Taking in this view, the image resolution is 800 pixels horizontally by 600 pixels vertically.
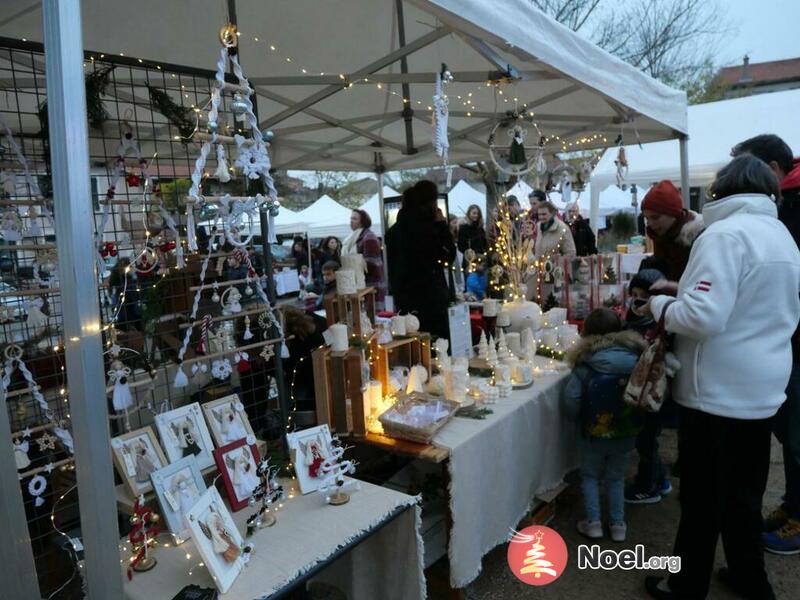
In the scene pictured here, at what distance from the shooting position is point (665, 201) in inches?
92.7

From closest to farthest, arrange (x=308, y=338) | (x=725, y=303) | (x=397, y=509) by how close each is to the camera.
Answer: (x=397, y=509) < (x=725, y=303) < (x=308, y=338)

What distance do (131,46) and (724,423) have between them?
3.24 metres

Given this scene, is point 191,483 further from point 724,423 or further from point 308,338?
point 724,423

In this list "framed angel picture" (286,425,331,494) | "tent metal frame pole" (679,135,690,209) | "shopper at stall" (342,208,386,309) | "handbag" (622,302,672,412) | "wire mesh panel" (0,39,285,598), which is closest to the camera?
"wire mesh panel" (0,39,285,598)

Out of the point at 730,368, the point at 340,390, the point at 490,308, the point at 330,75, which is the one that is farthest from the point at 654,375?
the point at 330,75

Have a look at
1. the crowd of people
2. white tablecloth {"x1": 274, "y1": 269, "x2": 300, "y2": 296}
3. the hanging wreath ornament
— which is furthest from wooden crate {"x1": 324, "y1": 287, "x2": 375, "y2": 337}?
white tablecloth {"x1": 274, "y1": 269, "x2": 300, "y2": 296}

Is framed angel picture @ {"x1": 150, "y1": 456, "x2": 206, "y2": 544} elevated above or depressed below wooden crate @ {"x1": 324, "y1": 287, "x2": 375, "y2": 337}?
below

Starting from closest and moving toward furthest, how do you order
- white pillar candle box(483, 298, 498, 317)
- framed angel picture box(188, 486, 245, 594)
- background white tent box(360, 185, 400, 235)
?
1. framed angel picture box(188, 486, 245, 594)
2. white pillar candle box(483, 298, 498, 317)
3. background white tent box(360, 185, 400, 235)

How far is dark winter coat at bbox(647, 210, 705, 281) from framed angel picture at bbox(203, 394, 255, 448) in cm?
198

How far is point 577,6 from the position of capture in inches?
A: 557

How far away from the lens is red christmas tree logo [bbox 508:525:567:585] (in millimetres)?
2215

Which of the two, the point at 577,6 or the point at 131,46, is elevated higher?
the point at 577,6

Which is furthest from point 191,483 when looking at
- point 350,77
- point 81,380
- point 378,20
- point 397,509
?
point 378,20

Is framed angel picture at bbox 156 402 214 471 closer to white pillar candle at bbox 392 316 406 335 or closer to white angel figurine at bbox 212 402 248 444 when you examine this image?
white angel figurine at bbox 212 402 248 444
